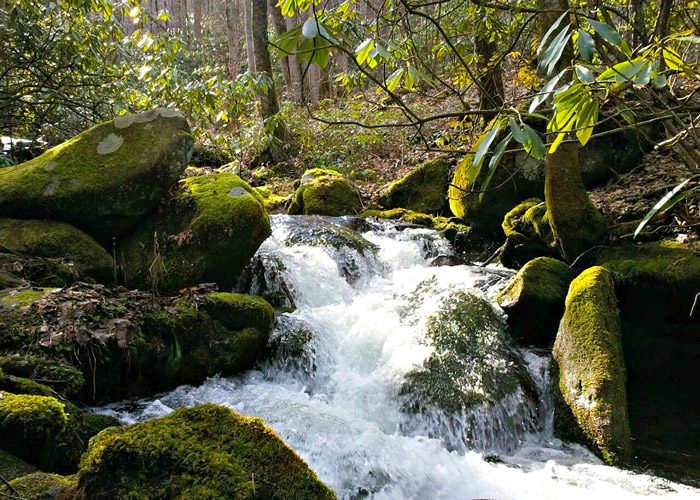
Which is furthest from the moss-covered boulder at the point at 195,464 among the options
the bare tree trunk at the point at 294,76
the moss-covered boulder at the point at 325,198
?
the bare tree trunk at the point at 294,76

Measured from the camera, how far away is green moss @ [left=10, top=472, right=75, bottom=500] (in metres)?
1.78

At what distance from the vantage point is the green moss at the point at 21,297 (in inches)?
148

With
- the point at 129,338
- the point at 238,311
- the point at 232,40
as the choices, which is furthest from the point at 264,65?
the point at 129,338

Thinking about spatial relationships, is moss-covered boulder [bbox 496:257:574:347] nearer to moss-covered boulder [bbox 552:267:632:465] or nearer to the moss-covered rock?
moss-covered boulder [bbox 552:267:632:465]

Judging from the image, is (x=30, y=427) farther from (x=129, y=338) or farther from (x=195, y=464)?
(x=129, y=338)

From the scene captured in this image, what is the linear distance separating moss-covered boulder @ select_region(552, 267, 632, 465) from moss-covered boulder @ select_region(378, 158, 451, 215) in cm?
516

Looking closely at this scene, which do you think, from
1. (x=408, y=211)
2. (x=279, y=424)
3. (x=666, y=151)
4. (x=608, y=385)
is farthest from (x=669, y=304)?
(x=408, y=211)

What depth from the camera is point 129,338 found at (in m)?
3.96

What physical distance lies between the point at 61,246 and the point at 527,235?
18.3 feet

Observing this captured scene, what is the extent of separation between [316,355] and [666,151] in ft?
19.4

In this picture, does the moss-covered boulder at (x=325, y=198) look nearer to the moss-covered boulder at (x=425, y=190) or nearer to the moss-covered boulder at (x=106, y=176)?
the moss-covered boulder at (x=425, y=190)

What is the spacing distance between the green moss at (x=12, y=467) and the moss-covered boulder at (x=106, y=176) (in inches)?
146

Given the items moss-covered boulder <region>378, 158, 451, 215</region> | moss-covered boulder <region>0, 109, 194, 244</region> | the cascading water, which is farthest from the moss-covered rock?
moss-covered boulder <region>378, 158, 451, 215</region>

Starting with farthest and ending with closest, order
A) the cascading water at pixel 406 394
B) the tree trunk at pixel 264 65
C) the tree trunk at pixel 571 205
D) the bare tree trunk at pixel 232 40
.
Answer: the bare tree trunk at pixel 232 40 → the tree trunk at pixel 264 65 → the tree trunk at pixel 571 205 → the cascading water at pixel 406 394
